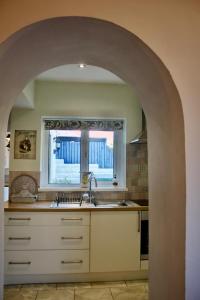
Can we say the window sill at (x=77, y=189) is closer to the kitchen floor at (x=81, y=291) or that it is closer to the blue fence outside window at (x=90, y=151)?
the blue fence outside window at (x=90, y=151)

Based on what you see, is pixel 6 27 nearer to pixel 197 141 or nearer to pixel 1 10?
pixel 1 10

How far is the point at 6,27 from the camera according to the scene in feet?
3.84

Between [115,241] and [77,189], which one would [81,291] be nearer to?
[115,241]

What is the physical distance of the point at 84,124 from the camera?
3.78 m

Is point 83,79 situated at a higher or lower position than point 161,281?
higher

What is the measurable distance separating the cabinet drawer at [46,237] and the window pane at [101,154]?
0.98 meters

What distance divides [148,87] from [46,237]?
85.4 inches

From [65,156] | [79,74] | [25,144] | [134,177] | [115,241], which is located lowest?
[115,241]

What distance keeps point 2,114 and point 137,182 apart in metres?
2.52

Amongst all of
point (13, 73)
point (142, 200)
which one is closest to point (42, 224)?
point (142, 200)

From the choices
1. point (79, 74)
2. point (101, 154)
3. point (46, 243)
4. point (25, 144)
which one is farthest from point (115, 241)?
point (79, 74)

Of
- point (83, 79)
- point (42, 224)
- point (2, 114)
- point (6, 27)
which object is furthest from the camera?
point (83, 79)

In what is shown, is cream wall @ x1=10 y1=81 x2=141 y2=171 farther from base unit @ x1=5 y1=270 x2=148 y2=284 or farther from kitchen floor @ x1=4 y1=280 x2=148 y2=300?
kitchen floor @ x1=4 y1=280 x2=148 y2=300

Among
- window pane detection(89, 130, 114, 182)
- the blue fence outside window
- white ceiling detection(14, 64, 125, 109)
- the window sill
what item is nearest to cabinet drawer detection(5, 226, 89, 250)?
the window sill
